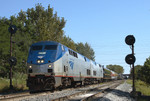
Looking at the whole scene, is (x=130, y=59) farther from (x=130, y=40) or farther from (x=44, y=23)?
(x=44, y=23)

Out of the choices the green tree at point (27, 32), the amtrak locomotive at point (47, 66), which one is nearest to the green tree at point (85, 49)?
the green tree at point (27, 32)

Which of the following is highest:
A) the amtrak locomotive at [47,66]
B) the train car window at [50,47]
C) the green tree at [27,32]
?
the green tree at [27,32]

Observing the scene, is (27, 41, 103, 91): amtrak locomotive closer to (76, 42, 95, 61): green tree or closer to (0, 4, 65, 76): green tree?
(0, 4, 65, 76): green tree

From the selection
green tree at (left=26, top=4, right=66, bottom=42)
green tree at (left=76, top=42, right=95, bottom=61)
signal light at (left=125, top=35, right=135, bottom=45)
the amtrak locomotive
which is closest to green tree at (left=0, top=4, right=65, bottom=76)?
green tree at (left=26, top=4, right=66, bottom=42)

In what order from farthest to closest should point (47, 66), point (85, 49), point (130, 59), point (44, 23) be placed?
point (85, 49) → point (44, 23) → point (47, 66) → point (130, 59)

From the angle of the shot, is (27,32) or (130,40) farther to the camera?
(27,32)

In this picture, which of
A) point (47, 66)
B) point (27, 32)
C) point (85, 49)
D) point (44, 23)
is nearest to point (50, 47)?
point (47, 66)

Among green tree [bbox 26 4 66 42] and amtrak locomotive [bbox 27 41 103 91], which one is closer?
amtrak locomotive [bbox 27 41 103 91]

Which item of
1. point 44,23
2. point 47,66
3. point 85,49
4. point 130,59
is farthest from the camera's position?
point 85,49

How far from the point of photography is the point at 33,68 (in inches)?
723

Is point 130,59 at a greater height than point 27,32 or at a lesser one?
lesser

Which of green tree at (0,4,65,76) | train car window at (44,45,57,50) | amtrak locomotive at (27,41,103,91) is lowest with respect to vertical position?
amtrak locomotive at (27,41,103,91)

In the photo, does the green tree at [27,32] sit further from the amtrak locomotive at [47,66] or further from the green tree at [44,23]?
the amtrak locomotive at [47,66]

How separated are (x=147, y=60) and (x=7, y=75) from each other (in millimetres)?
31187
